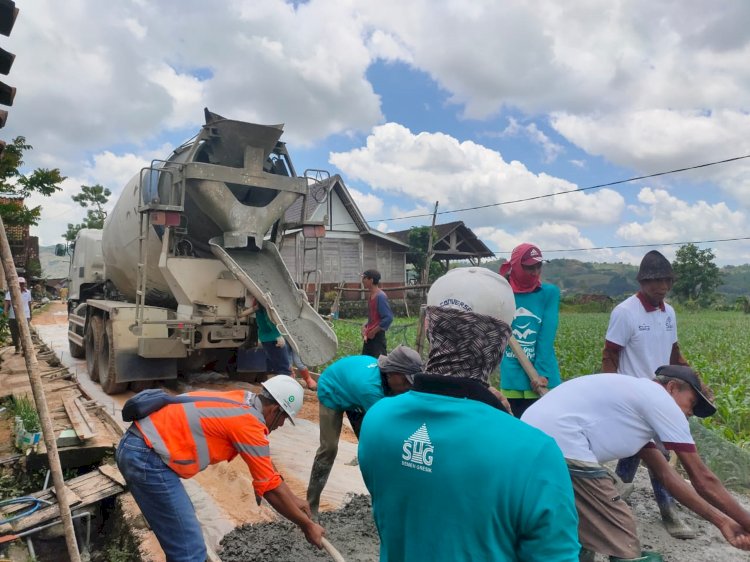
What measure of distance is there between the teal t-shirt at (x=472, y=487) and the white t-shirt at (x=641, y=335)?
2.86 m

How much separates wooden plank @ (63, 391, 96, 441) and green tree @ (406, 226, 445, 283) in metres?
19.9

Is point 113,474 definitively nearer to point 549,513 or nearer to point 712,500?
point 712,500

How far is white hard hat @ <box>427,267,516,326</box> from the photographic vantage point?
1.40 meters

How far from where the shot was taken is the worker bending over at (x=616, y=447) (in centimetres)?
232

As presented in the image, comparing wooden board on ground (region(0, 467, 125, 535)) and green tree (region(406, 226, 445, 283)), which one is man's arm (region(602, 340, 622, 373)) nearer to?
wooden board on ground (region(0, 467, 125, 535))

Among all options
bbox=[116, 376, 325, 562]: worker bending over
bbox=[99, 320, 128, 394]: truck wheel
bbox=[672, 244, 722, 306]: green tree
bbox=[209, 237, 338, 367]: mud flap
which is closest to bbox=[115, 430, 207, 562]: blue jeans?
bbox=[116, 376, 325, 562]: worker bending over

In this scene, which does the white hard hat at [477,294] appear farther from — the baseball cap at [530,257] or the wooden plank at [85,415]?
the wooden plank at [85,415]

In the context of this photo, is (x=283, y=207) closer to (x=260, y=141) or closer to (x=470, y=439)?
(x=260, y=141)

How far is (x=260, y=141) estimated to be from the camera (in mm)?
7340

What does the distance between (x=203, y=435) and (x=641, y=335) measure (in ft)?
9.23

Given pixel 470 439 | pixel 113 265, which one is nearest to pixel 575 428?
pixel 470 439

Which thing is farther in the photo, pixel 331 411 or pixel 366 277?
pixel 366 277

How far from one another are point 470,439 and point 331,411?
2.71m

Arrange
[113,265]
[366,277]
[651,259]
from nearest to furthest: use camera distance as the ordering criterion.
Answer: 1. [651,259]
2. [366,277]
3. [113,265]
